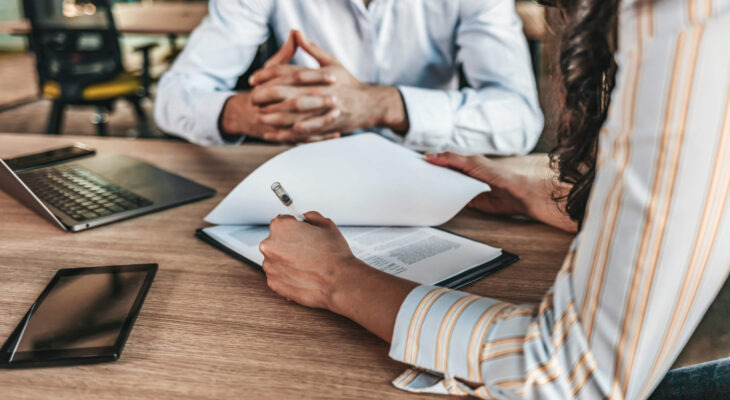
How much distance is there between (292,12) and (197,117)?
14.7 inches

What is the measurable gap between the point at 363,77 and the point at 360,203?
75cm

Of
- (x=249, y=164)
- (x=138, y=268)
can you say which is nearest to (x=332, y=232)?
(x=138, y=268)

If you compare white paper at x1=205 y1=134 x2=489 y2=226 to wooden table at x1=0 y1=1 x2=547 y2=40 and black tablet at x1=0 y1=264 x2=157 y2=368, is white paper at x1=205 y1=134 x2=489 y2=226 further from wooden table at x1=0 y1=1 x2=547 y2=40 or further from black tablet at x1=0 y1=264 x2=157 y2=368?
wooden table at x1=0 y1=1 x2=547 y2=40

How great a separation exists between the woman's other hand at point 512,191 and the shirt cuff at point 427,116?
0.28m

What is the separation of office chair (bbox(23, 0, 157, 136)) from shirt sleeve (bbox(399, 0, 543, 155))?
2390mm

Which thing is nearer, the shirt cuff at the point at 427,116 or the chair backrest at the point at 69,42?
the shirt cuff at the point at 427,116

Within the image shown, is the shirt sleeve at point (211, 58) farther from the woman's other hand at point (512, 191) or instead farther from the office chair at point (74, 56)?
the office chair at point (74, 56)

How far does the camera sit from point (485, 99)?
124 cm

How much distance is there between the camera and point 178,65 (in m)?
1.40

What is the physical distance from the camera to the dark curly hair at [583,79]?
48 centimetres

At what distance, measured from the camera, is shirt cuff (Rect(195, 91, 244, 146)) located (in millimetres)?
1226

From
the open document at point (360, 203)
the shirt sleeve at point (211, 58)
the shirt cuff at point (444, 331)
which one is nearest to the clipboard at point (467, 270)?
the open document at point (360, 203)

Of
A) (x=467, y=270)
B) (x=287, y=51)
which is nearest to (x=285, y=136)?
(x=287, y=51)

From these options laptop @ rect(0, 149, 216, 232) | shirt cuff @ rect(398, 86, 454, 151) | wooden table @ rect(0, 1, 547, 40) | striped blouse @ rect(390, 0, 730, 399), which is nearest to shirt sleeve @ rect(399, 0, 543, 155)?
shirt cuff @ rect(398, 86, 454, 151)
